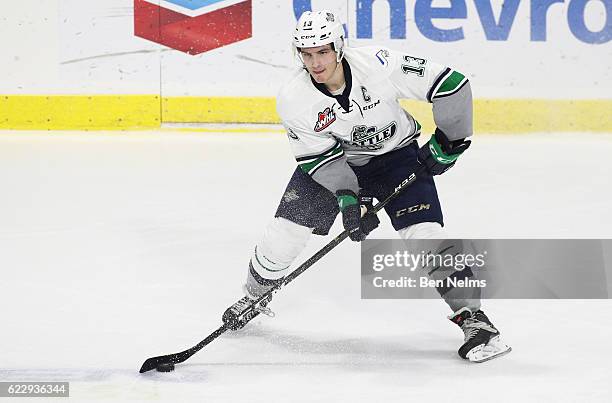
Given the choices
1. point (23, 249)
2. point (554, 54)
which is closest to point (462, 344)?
point (23, 249)

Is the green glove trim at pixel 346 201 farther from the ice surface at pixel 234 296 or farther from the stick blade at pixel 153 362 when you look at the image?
the stick blade at pixel 153 362

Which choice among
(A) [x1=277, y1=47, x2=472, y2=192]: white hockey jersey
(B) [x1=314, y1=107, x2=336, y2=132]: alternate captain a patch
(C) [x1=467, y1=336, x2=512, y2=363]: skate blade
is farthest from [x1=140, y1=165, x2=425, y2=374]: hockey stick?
(C) [x1=467, y1=336, x2=512, y2=363]: skate blade

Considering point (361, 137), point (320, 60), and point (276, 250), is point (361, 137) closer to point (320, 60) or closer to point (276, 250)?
point (320, 60)

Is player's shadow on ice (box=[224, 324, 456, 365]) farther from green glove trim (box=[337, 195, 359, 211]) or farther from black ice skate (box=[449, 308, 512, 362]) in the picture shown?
green glove trim (box=[337, 195, 359, 211])

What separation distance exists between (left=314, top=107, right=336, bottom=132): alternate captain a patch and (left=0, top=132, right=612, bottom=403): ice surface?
60 centimetres

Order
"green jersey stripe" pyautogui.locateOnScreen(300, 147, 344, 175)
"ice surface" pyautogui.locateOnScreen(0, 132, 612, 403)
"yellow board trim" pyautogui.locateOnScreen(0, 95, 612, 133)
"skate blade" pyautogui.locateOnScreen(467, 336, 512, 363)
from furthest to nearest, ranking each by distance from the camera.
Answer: "yellow board trim" pyautogui.locateOnScreen(0, 95, 612, 133), "green jersey stripe" pyautogui.locateOnScreen(300, 147, 344, 175), "skate blade" pyautogui.locateOnScreen(467, 336, 512, 363), "ice surface" pyautogui.locateOnScreen(0, 132, 612, 403)

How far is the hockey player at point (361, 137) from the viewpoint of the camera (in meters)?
2.97

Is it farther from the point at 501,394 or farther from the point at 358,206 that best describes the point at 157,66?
the point at 501,394

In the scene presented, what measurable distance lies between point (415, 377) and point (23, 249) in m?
1.93

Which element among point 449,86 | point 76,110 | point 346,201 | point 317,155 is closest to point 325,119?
point 317,155

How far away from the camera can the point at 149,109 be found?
6867mm

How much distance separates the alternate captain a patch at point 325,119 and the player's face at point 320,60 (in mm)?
121

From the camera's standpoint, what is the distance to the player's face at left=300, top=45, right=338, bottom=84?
295 centimetres

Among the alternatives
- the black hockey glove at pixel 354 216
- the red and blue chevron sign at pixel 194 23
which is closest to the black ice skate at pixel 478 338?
the black hockey glove at pixel 354 216
